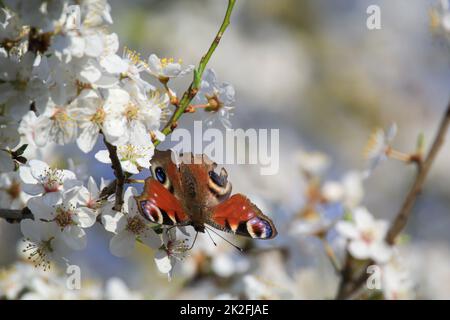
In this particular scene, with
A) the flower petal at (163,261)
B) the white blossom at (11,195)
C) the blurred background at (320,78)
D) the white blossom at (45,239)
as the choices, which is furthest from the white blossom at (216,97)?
the blurred background at (320,78)

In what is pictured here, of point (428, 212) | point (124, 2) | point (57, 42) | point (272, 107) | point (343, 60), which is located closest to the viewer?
point (57, 42)

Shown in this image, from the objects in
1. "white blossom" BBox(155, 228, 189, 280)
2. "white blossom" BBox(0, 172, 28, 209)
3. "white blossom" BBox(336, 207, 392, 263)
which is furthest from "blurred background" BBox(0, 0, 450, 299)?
"white blossom" BBox(155, 228, 189, 280)

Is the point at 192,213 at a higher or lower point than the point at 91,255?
higher

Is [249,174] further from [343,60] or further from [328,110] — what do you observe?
[343,60]

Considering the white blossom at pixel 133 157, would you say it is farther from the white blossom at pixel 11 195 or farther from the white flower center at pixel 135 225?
the white blossom at pixel 11 195

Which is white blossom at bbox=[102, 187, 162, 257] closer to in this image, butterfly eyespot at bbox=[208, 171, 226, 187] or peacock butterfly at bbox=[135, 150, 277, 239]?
peacock butterfly at bbox=[135, 150, 277, 239]
